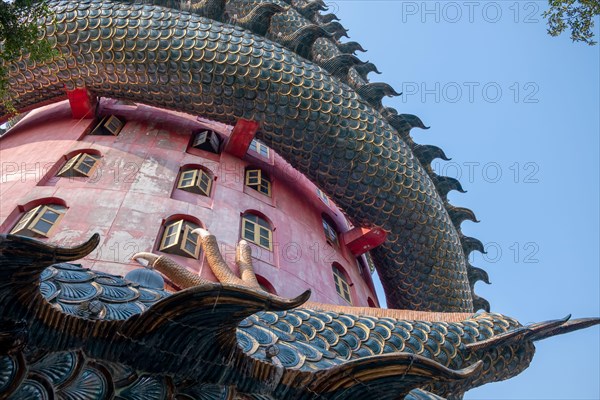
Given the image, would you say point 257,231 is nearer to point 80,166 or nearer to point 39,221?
point 80,166

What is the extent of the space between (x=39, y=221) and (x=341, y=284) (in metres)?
5.60

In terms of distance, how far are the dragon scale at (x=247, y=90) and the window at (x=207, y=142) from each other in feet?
1.76

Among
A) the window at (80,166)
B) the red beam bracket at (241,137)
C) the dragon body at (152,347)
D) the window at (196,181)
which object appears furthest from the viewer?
the red beam bracket at (241,137)

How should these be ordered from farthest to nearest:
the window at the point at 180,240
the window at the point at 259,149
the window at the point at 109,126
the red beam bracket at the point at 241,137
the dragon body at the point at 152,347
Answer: the window at the point at 259,149 < the window at the point at 109,126 < the red beam bracket at the point at 241,137 < the window at the point at 180,240 < the dragon body at the point at 152,347

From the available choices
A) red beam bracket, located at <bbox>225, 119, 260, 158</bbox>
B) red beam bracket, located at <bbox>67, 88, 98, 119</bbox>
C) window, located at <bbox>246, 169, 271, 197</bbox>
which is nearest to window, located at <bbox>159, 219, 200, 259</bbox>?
window, located at <bbox>246, 169, 271, 197</bbox>

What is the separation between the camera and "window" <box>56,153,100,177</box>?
11211mm

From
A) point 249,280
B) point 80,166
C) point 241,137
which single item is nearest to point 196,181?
point 241,137

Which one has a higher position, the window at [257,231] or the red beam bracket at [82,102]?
the red beam bracket at [82,102]

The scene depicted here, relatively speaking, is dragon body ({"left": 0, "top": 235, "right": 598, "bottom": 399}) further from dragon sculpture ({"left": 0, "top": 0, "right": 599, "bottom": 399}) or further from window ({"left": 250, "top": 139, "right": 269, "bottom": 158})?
window ({"left": 250, "top": 139, "right": 269, "bottom": 158})

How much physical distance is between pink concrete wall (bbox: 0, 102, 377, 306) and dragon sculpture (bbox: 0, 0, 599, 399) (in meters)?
0.69

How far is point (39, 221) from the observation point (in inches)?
386

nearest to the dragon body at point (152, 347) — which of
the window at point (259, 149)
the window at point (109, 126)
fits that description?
the window at point (109, 126)

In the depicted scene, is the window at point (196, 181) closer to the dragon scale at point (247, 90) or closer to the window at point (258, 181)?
the window at point (258, 181)

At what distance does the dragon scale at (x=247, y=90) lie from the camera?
12.4 m
